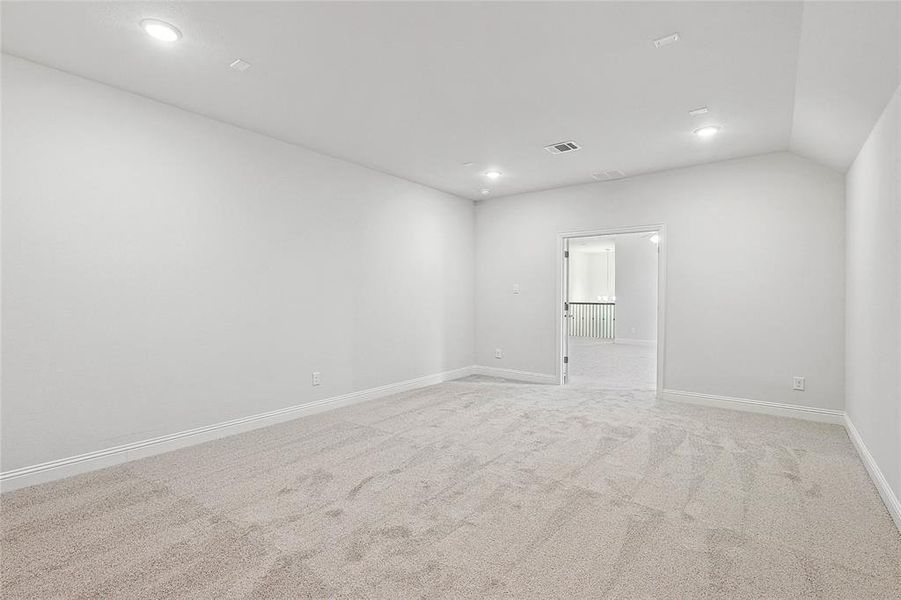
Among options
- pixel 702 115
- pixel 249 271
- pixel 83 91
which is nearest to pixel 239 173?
pixel 249 271

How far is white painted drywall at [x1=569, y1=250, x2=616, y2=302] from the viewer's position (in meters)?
12.9

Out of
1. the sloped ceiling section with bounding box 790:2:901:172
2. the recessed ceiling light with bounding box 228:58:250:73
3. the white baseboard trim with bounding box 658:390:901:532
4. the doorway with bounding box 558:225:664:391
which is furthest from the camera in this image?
the doorway with bounding box 558:225:664:391

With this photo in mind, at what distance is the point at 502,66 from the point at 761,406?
4.17 meters

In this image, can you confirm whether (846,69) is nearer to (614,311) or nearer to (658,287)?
(658,287)

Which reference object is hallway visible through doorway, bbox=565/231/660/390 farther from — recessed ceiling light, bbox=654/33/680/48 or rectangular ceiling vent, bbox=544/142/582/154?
recessed ceiling light, bbox=654/33/680/48

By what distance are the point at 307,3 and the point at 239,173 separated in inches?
79.2

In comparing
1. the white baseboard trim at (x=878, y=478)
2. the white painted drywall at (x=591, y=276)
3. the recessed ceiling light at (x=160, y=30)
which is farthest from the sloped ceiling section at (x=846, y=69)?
the white painted drywall at (x=591, y=276)

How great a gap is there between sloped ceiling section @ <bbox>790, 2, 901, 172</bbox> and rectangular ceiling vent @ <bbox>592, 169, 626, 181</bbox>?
1.75m

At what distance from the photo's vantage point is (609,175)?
Answer: 17.0 ft

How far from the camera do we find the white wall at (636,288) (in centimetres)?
995

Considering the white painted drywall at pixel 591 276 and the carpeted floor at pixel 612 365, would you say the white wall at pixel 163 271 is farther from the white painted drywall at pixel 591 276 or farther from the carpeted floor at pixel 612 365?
the white painted drywall at pixel 591 276

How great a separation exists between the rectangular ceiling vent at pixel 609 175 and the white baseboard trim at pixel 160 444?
3614mm

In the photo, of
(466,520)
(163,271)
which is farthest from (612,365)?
(163,271)

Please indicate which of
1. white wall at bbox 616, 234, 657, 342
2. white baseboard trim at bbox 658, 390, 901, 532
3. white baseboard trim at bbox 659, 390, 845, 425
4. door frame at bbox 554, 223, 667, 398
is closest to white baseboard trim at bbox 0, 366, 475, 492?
door frame at bbox 554, 223, 667, 398
